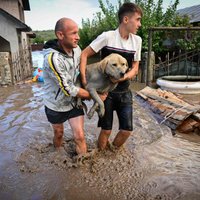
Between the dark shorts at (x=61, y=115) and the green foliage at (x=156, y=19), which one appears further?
the green foliage at (x=156, y=19)

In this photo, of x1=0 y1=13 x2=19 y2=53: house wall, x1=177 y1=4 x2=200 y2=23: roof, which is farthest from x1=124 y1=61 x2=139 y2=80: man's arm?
x1=177 y1=4 x2=200 y2=23: roof

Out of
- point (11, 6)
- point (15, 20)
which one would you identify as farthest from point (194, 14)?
point (11, 6)

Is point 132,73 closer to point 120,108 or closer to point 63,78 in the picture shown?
point 120,108

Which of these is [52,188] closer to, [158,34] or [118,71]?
[118,71]

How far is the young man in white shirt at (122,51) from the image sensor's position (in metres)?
3.46

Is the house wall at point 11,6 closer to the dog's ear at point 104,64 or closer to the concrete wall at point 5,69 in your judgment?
the concrete wall at point 5,69

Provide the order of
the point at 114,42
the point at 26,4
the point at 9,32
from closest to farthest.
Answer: the point at 114,42, the point at 9,32, the point at 26,4

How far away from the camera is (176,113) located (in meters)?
5.88

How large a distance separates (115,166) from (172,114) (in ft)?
8.44

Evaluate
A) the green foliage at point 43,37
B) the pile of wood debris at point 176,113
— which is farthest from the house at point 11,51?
the green foliage at point 43,37

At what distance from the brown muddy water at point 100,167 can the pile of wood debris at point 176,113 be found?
0.23 metres

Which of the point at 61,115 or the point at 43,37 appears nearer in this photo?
the point at 61,115

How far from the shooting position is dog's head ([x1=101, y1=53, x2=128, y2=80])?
3223mm

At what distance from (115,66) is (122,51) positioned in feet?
1.43
